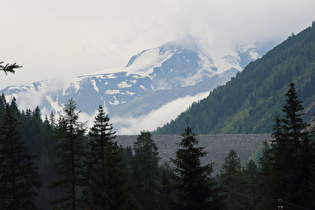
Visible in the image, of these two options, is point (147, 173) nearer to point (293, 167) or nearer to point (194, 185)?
point (293, 167)

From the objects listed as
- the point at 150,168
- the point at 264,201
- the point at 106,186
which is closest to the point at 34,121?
the point at 150,168

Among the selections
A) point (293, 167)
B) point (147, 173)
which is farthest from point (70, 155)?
point (147, 173)

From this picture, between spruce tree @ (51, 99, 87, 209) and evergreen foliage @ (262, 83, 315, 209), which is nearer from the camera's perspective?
spruce tree @ (51, 99, 87, 209)

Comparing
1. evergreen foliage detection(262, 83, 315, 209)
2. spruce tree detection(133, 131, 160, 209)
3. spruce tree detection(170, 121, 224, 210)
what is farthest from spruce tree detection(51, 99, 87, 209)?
spruce tree detection(133, 131, 160, 209)

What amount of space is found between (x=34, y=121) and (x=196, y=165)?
11864 centimetres

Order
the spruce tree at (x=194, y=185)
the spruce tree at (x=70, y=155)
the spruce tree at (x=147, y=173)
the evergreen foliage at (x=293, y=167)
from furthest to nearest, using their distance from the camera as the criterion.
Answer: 1. the spruce tree at (x=147, y=173)
2. the evergreen foliage at (x=293, y=167)
3. the spruce tree at (x=70, y=155)
4. the spruce tree at (x=194, y=185)

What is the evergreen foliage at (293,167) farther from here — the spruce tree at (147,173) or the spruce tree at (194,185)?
the spruce tree at (147,173)

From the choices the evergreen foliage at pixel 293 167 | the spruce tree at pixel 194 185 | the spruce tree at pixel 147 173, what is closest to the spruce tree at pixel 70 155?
the spruce tree at pixel 194 185

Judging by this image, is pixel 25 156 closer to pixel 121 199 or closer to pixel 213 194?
pixel 121 199

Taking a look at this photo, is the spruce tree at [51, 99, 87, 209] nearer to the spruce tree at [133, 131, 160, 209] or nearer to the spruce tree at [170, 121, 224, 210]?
the spruce tree at [170, 121, 224, 210]

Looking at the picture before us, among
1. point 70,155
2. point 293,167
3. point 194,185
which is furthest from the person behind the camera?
point 293,167

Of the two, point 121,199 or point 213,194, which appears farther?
point 121,199

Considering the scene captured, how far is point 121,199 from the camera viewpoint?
3334cm

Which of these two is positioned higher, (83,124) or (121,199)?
(83,124)
